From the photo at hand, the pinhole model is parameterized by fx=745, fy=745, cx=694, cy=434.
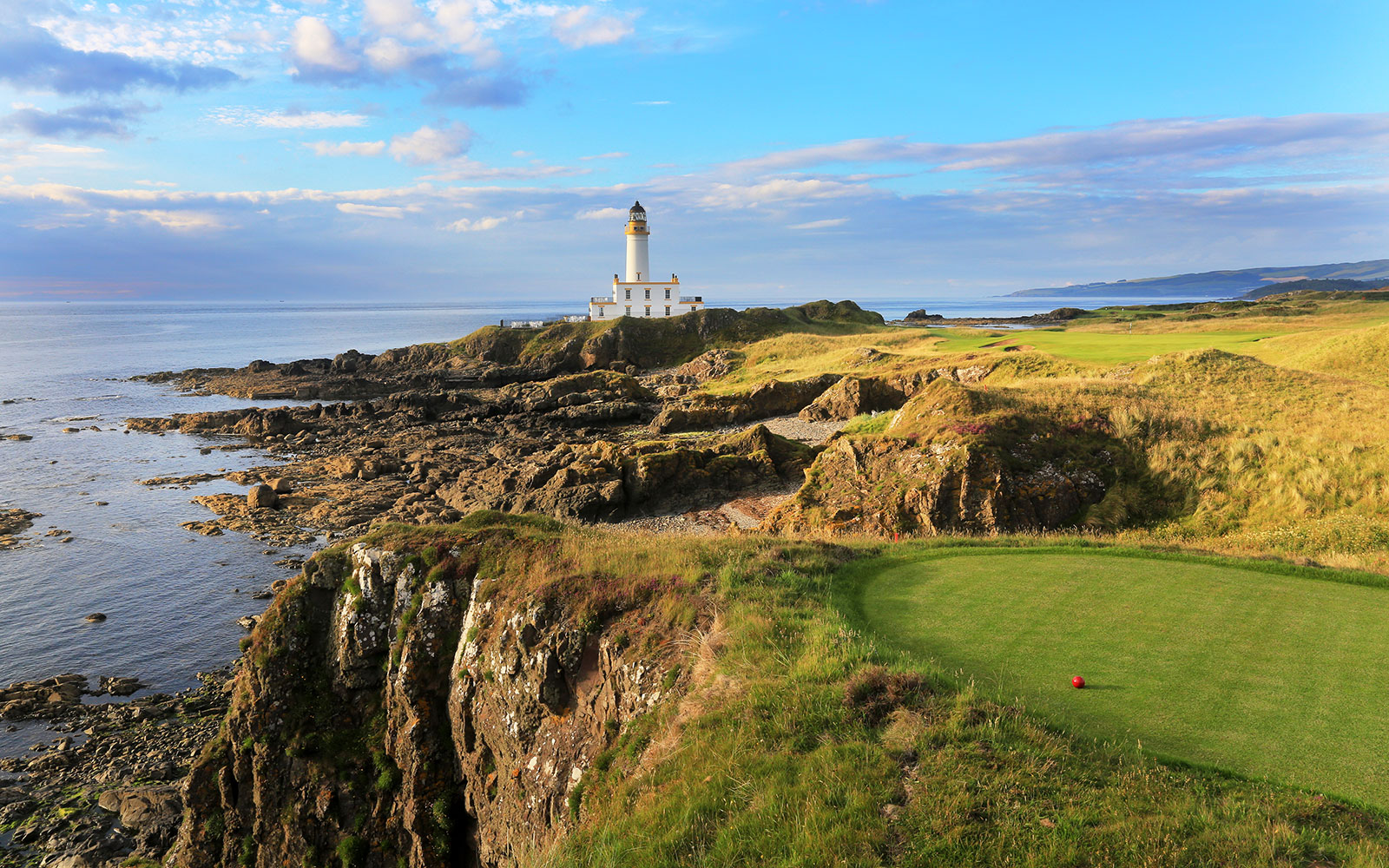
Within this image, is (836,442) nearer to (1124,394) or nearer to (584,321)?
(1124,394)

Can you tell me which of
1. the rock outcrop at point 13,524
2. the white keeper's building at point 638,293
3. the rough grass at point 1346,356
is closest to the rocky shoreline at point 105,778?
the rock outcrop at point 13,524

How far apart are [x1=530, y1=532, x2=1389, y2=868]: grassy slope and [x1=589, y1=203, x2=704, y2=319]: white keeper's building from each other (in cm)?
7444

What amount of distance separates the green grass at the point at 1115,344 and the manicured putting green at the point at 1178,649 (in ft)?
94.3

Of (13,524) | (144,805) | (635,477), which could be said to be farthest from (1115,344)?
(13,524)

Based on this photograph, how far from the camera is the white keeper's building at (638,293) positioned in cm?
8194

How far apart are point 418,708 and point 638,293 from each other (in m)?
73.0

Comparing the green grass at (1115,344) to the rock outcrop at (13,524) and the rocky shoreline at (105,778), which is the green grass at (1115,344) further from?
the rock outcrop at (13,524)

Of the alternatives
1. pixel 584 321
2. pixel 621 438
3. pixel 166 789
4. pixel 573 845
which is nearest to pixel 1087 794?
pixel 573 845

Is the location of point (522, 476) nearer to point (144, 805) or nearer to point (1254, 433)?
point (144, 805)

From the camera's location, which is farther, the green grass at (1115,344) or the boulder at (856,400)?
the boulder at (856,400)

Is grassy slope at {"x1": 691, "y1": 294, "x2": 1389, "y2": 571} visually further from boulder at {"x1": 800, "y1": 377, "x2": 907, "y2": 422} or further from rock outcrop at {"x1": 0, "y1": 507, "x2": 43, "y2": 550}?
rock outcrop at {"x1": 0, "y1": 507, "x2": 43, "y2": 550}

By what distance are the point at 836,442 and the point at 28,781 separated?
2059 cm

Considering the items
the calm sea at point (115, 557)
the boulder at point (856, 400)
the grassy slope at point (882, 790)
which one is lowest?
the calm sea at point (115, 557)

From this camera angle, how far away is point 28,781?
15.3 metres
